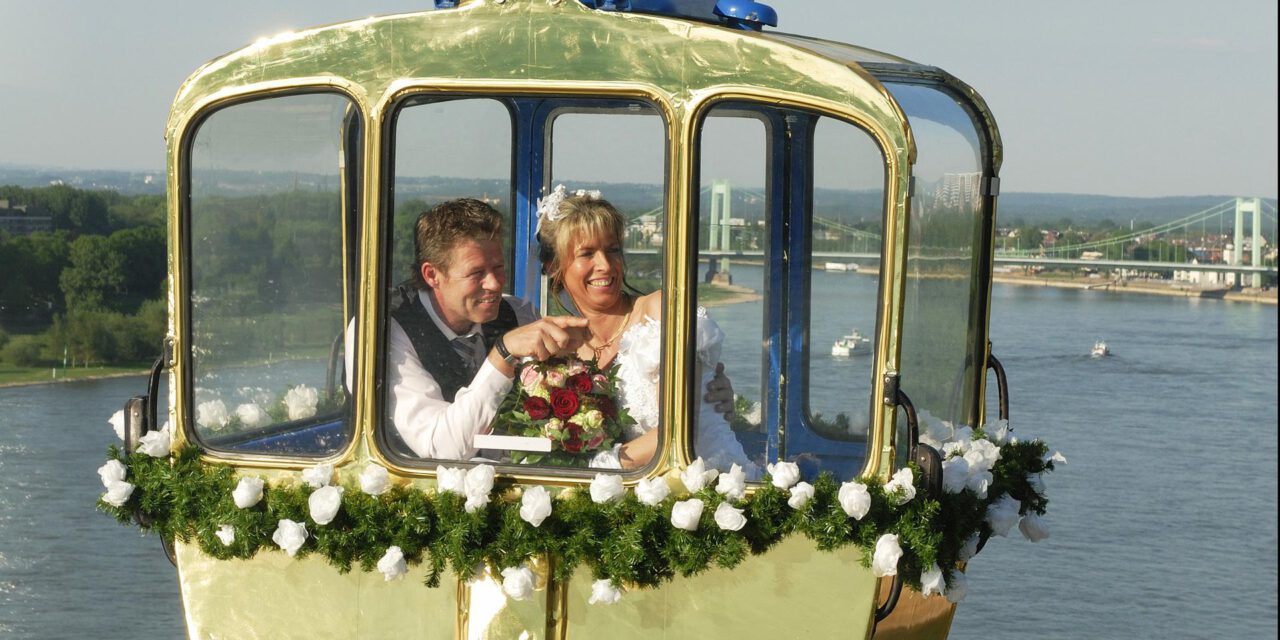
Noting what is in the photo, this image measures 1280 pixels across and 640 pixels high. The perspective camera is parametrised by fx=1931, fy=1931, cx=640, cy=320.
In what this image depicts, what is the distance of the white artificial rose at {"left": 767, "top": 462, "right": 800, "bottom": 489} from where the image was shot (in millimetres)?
5266

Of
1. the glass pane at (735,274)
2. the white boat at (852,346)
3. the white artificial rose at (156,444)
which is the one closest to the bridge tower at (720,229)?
the glass pane at (735,274)

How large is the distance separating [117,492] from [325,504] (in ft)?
2.43

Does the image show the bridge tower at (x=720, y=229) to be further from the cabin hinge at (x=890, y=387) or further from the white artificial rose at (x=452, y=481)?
the white artificial rose at (x=452, y=481)

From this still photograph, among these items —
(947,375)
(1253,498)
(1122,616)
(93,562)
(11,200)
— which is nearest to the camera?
(947,375)

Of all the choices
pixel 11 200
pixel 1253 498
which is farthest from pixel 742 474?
pixel 11 200

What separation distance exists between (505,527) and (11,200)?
38.5 metres

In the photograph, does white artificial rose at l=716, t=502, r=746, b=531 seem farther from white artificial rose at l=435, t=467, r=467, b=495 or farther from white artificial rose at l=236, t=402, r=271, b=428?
white artificial rose at l=236, t=402, r=271, b=428

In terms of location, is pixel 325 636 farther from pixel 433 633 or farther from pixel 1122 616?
pixel 1122 616

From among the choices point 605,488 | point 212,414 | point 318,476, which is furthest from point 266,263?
point 605,488

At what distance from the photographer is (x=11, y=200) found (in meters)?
41.4

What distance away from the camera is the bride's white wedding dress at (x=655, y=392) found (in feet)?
17.6

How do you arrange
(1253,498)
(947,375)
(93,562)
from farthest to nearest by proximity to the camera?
(1253,498), (93,562), (947,375)

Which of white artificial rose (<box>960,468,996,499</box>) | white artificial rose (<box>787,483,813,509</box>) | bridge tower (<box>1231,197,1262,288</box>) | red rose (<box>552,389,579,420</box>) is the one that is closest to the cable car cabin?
white artificial rose (<box>787,483,813,509</box>)

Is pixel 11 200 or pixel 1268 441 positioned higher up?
pixel 11 200
